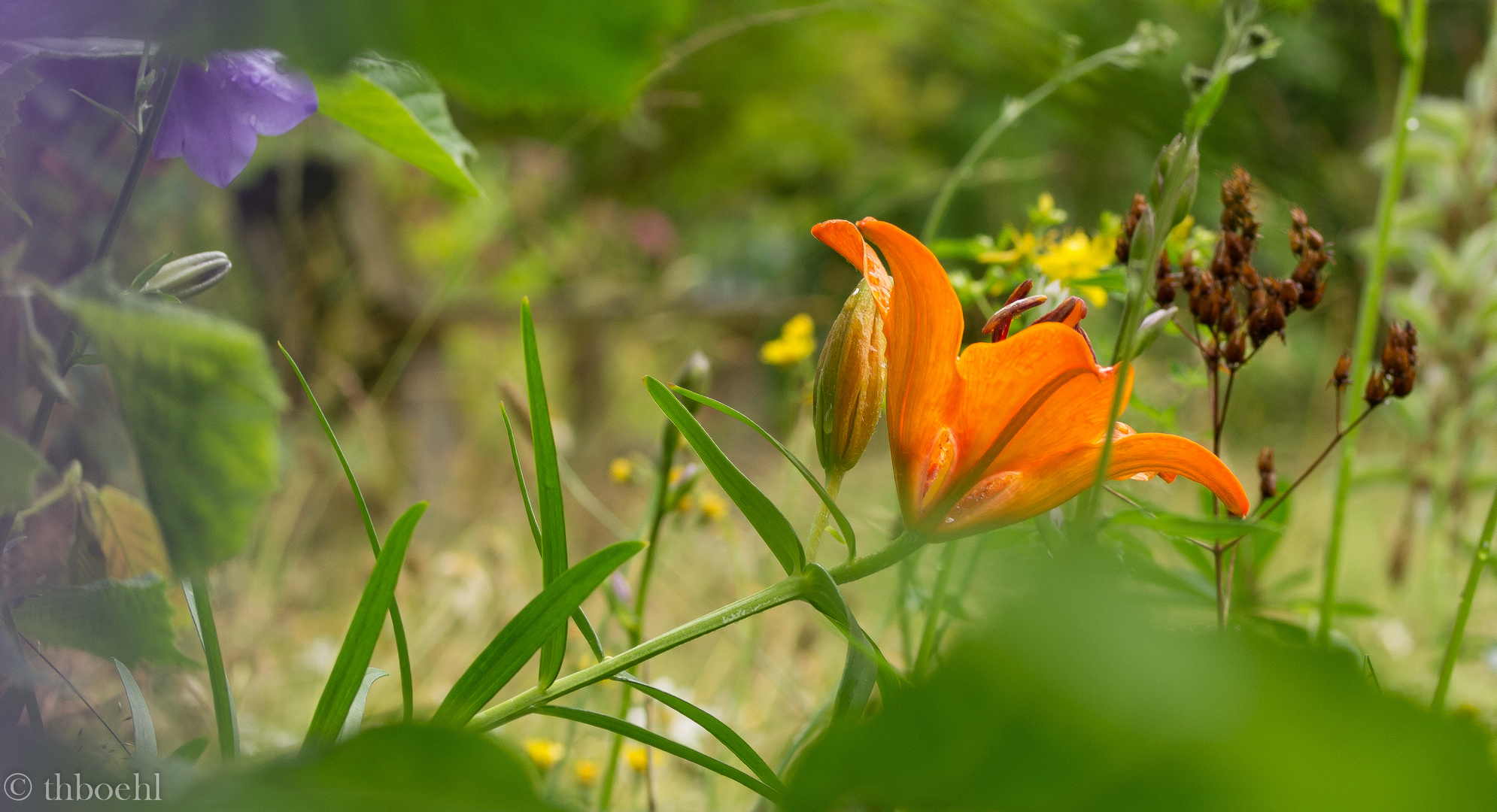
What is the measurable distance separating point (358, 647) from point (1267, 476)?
0.85 feet

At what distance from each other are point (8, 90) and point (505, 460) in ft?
5.36

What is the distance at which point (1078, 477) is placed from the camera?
166 millimetres

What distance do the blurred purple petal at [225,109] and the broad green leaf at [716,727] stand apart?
0.14 meters

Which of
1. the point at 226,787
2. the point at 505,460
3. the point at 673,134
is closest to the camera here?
the point at 226,787

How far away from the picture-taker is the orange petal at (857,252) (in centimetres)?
17

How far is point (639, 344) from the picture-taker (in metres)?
2.70

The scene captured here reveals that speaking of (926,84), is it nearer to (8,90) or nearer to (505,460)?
(505,460)

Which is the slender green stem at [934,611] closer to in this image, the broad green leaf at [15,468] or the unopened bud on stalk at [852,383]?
the unopened bud on stalk at [852,383]

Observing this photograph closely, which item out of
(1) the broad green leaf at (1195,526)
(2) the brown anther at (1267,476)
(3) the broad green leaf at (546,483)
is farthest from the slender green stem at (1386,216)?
(3) the broad green leaf at (546,483)

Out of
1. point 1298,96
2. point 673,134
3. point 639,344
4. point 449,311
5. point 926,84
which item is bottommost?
point 639,344

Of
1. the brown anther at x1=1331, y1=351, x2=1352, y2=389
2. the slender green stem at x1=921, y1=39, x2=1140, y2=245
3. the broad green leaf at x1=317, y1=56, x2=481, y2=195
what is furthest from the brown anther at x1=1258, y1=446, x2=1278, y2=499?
the broad green leaf at x1=317, y1=56, x2=481, y2=195

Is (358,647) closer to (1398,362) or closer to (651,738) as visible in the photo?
(651,738)

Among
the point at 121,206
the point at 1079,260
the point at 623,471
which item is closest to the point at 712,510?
the point at 623,471

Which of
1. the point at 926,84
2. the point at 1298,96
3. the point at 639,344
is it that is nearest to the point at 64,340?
the point at 639,344
